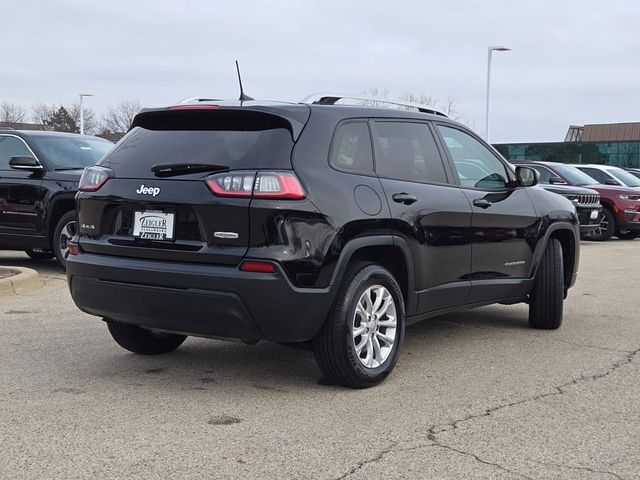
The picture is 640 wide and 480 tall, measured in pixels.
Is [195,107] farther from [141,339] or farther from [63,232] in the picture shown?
[63,232]

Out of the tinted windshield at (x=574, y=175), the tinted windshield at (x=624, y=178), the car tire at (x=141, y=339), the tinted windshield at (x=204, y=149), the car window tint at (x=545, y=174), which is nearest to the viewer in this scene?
the tinted windshield at (x=204, y=149)

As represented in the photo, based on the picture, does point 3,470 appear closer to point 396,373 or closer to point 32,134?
point 396,373

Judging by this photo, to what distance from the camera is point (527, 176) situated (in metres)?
6.88

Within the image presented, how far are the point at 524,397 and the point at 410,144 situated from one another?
74.7 inches

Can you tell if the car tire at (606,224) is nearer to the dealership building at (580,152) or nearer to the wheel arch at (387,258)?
the wheel arch at (387,258)

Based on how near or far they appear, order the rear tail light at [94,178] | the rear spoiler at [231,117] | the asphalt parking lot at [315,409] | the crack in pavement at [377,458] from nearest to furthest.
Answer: the crack in pavement at [377,458], the asphalt parking lot at [315,409], the rear spoiler at [231,117], the rear tail light at [94,178]

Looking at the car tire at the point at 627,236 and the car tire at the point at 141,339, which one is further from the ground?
the car tire at the point at 141,339

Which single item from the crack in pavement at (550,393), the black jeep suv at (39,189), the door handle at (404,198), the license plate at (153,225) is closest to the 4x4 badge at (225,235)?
the license plate at (153,225)

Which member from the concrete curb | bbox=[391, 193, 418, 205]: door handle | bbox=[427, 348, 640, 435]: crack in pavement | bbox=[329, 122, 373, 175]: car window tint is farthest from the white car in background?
bbox=[329, 122, 373, 175]: car window tint

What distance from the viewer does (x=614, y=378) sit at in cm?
545

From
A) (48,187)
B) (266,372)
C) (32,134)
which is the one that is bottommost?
(266,372)

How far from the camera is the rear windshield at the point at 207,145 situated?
475cm

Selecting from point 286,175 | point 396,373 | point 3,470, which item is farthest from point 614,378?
point 3,470

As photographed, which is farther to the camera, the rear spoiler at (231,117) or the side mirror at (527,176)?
the side mirror at (527,176)
